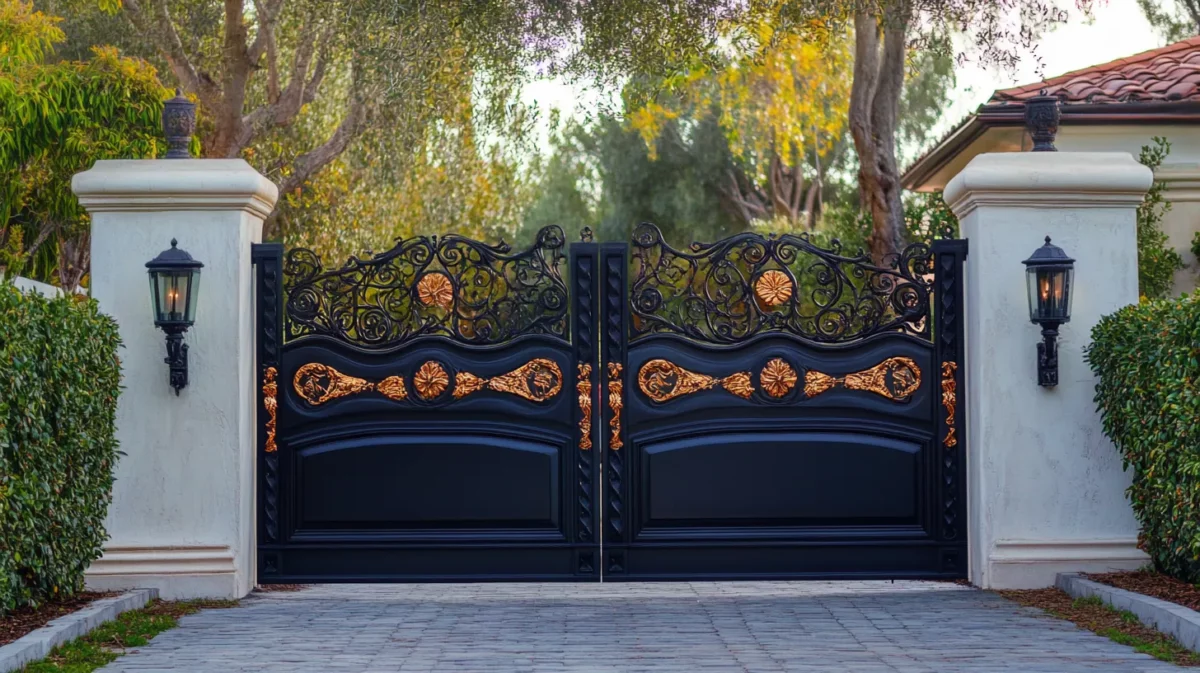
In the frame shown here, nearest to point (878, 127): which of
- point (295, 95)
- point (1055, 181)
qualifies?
point (295, 95)

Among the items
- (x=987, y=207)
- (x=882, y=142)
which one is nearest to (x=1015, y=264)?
(x=987, y=207)

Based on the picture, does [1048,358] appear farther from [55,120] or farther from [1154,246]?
[55,120]

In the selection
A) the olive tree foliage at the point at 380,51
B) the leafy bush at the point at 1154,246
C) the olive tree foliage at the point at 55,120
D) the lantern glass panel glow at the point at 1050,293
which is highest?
the olive tree foliage at the point at 380,51

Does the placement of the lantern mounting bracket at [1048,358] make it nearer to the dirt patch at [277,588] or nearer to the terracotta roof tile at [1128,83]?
the dirt patch at [277,588]

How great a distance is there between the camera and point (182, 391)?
9008mm

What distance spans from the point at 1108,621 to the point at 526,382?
3594mm

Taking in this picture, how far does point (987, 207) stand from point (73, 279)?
11529 mm

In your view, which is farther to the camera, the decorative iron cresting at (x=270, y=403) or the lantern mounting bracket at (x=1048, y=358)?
the decorative iron cresting at (x=270, y=403)

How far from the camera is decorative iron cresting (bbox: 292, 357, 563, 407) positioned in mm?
9031

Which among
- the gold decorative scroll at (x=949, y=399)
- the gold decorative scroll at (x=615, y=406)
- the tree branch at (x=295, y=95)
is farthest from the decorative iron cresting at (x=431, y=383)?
the tree branch at (x=295, y=95)

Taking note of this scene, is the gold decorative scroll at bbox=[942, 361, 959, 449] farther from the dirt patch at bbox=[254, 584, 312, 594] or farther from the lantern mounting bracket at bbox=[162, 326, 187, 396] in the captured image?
the lantern mounting bracket at bbox=[162, 326, 187, 396]

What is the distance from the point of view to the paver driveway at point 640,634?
6.59m

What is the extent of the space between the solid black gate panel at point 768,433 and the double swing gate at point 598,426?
0.04 feet

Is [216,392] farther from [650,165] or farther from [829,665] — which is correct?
[650,165]
